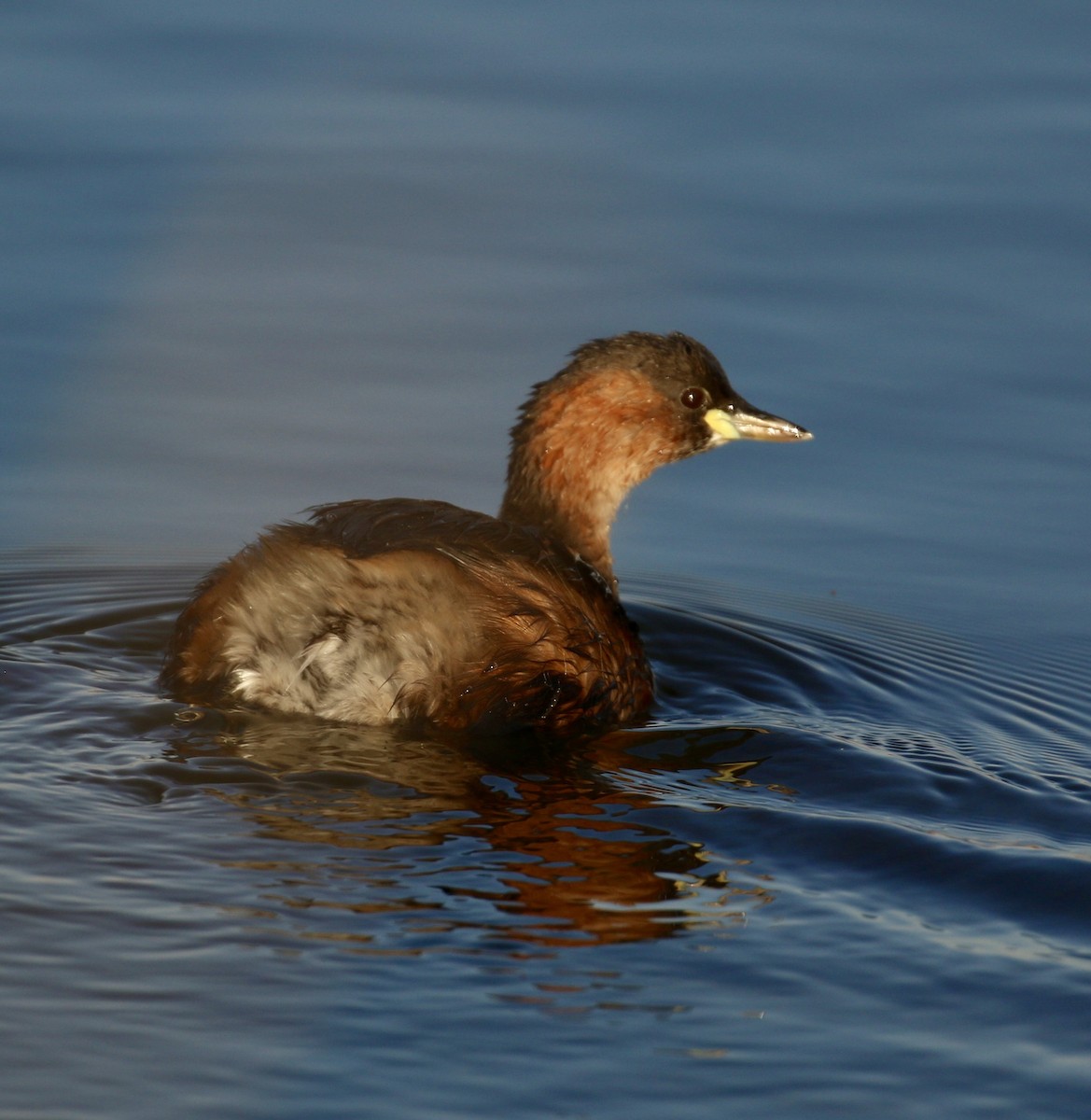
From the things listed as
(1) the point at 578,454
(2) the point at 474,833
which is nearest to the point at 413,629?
(2) the point at 474,833

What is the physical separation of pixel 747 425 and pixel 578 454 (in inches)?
29.9

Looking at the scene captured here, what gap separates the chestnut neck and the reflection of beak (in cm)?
32

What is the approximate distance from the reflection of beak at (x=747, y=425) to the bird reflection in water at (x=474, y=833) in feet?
5.77

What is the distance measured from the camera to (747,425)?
27.4 ft

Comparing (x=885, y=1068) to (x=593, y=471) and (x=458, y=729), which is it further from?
(x=593, y=471)

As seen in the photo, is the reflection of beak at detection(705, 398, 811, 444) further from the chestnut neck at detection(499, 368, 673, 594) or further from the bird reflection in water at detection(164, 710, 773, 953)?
the bird reflection in water at detection(164, 710, 773, 953)

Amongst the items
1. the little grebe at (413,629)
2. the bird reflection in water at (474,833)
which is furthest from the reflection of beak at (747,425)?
the bird reflection in water at (474,833)

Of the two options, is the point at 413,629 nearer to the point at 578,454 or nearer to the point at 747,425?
the point at 578,454

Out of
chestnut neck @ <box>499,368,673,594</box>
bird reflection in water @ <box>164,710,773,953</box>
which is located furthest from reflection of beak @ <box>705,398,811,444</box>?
bird reflection in water @ <box>164,710,773,953</box>

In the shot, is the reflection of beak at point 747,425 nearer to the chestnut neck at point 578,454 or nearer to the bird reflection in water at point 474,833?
the chestnut neck at point 578,454

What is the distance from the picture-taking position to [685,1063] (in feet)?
15.2

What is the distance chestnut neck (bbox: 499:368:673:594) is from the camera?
7977 mm

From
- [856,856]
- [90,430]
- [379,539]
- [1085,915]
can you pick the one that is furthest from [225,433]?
[1085,915]

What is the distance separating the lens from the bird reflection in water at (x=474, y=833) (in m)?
5.29
